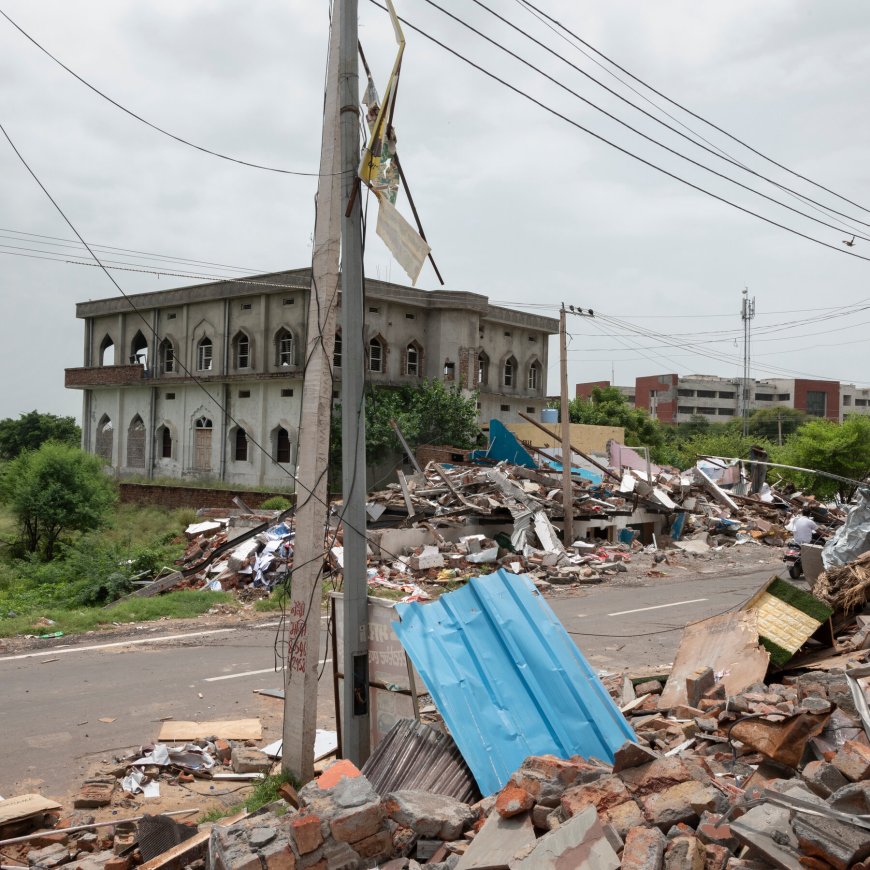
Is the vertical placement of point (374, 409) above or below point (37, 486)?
above

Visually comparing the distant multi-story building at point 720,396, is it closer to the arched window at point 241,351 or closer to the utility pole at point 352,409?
the arched window at point 241,351

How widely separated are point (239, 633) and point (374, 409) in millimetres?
22039

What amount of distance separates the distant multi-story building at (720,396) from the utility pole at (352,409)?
291ft

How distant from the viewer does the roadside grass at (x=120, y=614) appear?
1388 centimetres

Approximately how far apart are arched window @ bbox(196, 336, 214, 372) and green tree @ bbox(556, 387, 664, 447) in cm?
2177

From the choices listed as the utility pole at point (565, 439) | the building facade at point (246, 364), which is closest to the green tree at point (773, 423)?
the building facade at point (246, 364)

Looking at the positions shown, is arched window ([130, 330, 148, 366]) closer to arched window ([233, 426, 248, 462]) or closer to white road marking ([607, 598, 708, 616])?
arched window ([233, 426, 248, 462])

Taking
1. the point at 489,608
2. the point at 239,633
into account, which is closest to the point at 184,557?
the point at 239,633

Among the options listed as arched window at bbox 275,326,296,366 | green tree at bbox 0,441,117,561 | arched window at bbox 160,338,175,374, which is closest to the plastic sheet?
green tree at bbox 0,441,117,561

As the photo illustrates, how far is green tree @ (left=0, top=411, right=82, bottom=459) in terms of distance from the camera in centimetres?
6888

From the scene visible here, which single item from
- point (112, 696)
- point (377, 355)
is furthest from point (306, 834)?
point (377, 355)

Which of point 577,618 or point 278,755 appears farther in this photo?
point 577,618

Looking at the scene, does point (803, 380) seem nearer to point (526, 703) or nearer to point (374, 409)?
point (374, 409)

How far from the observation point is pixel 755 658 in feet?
24.8
